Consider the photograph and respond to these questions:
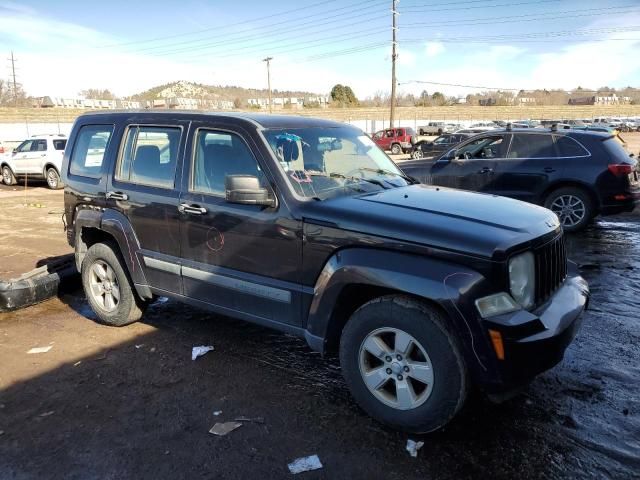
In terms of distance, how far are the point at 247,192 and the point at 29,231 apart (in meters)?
8.34

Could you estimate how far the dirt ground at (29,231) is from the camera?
24.6 feet

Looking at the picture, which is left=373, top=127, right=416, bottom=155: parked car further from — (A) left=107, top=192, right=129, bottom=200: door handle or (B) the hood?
(B) the hood

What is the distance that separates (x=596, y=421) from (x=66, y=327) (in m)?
4.60

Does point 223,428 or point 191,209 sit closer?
point 223,428

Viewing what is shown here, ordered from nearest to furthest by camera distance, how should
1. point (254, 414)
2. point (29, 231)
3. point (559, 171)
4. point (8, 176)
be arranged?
point (254, 414) < point (559, 171) < point (29, 231) < point (8, 176)

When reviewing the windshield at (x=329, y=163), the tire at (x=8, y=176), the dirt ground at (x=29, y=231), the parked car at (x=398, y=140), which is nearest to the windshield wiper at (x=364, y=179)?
the windshield at (x=329, y=163)

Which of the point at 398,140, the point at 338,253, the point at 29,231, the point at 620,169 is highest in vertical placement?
the point at 398,140

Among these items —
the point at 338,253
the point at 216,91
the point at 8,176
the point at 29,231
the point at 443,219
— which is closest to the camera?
the point at 443,219

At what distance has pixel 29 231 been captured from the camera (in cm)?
986

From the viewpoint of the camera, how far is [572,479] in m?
2.62

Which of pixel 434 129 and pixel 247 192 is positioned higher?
pixel 434 129

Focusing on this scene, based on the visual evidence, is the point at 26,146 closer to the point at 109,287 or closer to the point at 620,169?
the point at 109,287

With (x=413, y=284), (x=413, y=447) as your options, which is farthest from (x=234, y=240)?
(x=413, y=447)

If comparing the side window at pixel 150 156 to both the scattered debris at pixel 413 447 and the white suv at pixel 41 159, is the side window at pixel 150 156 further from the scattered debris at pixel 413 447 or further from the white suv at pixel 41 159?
the white suv at pixel 41 159
